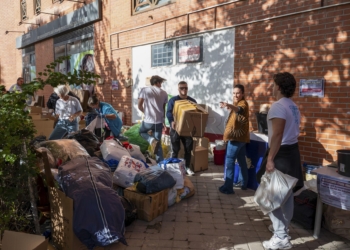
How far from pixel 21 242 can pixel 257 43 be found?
5.22 meters

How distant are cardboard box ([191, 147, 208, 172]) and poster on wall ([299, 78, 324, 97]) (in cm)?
222

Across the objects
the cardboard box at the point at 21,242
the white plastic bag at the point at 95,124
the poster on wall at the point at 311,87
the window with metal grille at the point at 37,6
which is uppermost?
the window with metal grille at the point at 37,6

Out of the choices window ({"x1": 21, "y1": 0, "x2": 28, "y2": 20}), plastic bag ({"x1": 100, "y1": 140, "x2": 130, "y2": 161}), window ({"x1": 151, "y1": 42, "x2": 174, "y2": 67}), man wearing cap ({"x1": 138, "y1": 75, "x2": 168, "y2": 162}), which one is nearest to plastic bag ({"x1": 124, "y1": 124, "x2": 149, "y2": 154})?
man wearing cap ({"x1": 138, "y1": 75, "x2": 168, "y2": 162})

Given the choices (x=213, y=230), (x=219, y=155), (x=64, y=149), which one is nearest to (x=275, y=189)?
(x=213, y=230)

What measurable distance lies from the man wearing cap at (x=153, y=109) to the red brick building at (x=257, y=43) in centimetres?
168

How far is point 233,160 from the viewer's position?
484cm

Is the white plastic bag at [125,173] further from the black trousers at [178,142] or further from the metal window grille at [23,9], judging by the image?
the metal window grille at [23,9]

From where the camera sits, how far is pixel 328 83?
16.0 feet

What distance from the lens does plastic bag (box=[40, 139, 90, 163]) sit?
14.5 feet

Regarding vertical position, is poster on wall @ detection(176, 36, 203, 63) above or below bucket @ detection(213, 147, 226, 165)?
above

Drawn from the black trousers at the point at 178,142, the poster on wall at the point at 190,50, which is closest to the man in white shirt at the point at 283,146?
the black trousers at the point at 178,142

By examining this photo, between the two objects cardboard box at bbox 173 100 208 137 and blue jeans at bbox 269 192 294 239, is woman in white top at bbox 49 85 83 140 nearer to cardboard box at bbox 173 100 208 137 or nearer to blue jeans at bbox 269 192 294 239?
cardboard box at bbox 173 100 208 137

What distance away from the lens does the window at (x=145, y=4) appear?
825 cm

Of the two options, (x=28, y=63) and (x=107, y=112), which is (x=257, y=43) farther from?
(x=28, y=63)
